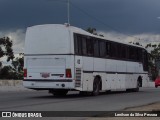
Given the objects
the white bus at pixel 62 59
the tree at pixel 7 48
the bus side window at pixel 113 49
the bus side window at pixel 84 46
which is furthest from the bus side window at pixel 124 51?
the tree at pixel 7 48

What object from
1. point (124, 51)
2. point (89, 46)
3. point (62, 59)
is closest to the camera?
point (62, 59)

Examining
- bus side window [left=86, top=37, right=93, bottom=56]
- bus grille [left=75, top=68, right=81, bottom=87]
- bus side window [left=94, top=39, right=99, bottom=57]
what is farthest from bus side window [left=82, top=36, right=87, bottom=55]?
bus side window [left=94, top=39, right=99, bottom=57]

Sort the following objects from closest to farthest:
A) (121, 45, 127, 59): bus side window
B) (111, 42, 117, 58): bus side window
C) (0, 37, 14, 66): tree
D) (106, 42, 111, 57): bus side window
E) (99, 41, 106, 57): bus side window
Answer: (99, 41, 106, 57): bus side window → (106, 42, 111, 57): bus side window → (111, 42, 117, 58): bus side window → (121, 45, 127, 59): bus side window → (0, 37, 14, 66): tree

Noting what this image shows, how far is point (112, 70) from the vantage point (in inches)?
1147

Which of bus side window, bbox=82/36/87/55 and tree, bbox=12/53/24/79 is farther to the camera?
tree, bbox=12/53/24/79

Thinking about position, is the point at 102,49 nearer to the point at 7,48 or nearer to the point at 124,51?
the point at 124,51

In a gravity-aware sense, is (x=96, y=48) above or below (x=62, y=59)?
above

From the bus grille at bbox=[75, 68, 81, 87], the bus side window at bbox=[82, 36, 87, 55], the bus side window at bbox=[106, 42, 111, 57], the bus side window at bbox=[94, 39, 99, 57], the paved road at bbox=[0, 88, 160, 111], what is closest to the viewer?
the paved road at bbox=[0, 88, 160, 111]

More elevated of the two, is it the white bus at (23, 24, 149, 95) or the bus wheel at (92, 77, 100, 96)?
the white bus at (23, 24, 149, 95)

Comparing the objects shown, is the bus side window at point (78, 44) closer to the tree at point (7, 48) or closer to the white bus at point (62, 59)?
the white bus at point (62, 59)

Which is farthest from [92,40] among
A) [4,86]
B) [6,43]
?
[6,43]

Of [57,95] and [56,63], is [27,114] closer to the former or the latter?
[56,63]

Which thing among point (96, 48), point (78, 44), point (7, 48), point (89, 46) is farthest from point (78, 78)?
point (7, 48)

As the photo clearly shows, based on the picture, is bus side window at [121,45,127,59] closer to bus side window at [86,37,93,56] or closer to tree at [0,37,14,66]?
bus side window at [86,37,93,56]
